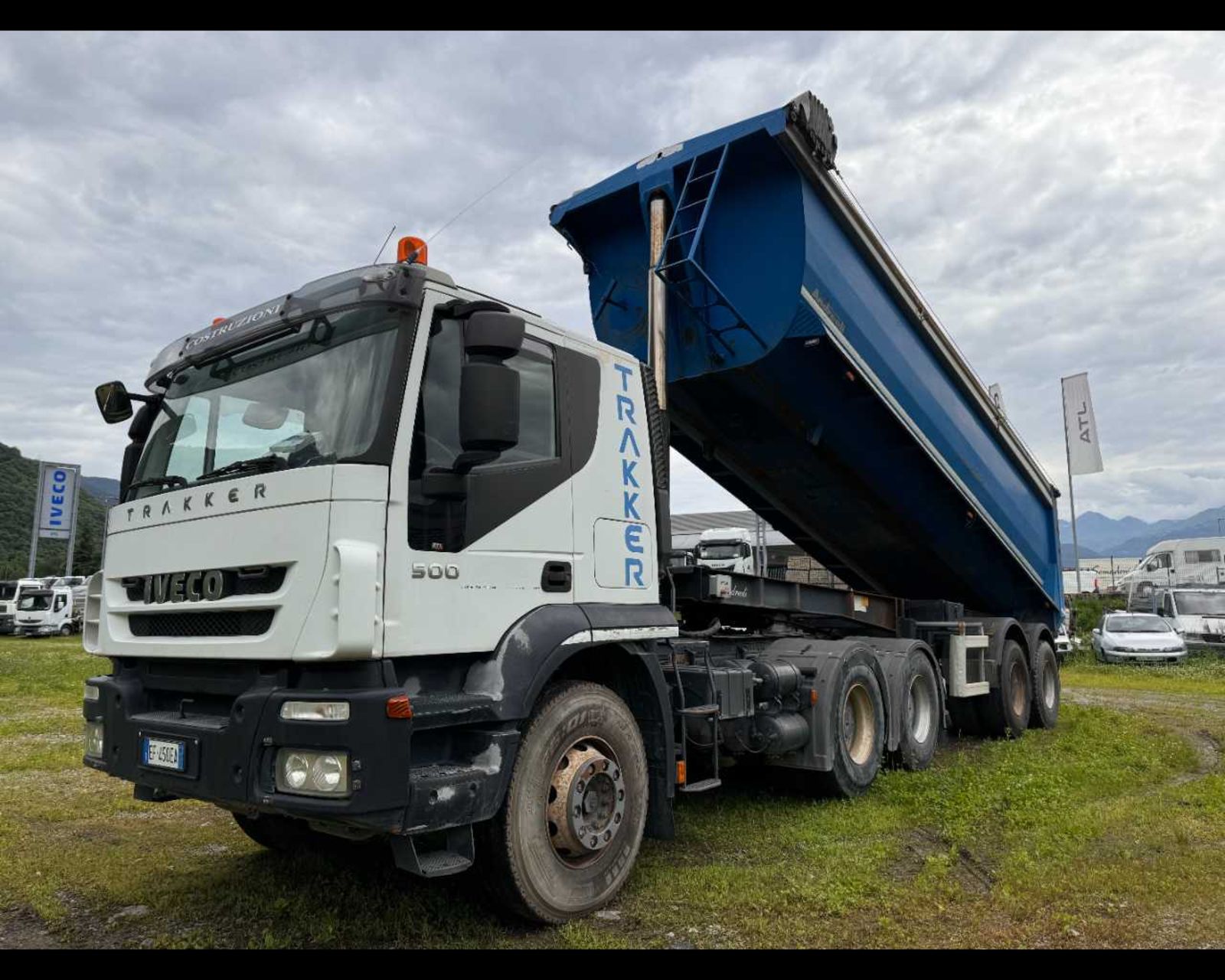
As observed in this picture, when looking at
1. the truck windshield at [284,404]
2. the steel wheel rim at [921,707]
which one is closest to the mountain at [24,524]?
the steel wheel rim at [921,707]

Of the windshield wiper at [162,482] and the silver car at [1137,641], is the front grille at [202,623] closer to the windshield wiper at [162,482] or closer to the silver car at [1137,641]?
the windshield wiper at [162,482]

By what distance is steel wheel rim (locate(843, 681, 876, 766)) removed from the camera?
271 inches

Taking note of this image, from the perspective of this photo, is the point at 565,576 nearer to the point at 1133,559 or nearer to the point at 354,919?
the point at 354,919

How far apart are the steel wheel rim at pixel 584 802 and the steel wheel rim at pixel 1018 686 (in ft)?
21.9

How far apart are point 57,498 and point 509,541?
34.8 meters

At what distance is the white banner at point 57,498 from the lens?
32688 mm

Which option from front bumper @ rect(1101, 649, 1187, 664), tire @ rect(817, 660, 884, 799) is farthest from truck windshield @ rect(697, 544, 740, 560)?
front bumper @ rect(1101, 649, 1187, 664)

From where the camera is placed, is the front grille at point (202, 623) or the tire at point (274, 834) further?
the tire at point (274, 834)

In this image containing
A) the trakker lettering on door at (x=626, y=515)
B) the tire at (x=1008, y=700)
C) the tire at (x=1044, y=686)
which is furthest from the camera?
the tire at (x=1044, y=686)

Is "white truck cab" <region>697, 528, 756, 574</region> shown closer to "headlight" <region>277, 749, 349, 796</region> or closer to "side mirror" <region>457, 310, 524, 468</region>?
"side mirror" <region>457, 310, 524, 468</region>

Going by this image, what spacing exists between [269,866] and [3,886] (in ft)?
4.24

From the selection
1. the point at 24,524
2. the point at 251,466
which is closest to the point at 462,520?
the point at 251,466

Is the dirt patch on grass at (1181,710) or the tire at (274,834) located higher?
the tire at (274,834)

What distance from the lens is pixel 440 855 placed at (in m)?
3.79
